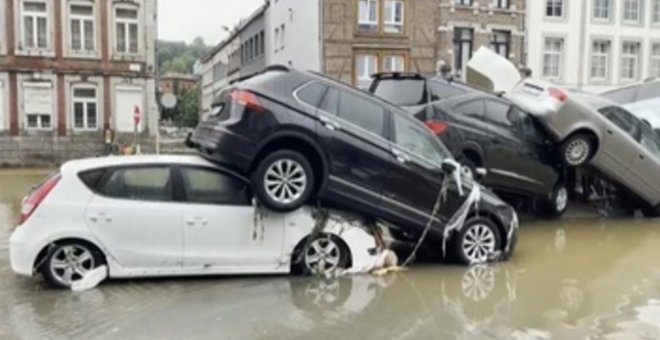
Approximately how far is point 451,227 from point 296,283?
2065mm

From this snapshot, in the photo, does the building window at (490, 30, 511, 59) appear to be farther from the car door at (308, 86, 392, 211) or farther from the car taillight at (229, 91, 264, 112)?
the car taillight at (229, 91, 264, 112)

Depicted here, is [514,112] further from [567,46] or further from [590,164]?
[567,46]

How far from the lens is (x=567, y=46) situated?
31594 millimetres

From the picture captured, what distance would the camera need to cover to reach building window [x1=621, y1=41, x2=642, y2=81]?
32750 mm

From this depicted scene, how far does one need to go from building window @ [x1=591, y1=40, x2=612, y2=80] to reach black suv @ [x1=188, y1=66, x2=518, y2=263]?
87.9 ft

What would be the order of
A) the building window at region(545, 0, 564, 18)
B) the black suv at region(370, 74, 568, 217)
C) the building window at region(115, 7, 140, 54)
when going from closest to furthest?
the black suv at region(370, 74, 568, 217)
the building window at region(115, 7, 140, 54)
the building window at region(545, 0, 564, 18)

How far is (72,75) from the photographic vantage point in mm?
28219

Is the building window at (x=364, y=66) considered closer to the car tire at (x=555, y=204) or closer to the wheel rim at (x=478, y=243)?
the car tire at (x=555, y=204)

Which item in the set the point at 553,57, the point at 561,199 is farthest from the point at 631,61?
the point at 561,199

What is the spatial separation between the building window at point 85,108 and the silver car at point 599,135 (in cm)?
2097

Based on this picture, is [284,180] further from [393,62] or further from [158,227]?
[393,62]

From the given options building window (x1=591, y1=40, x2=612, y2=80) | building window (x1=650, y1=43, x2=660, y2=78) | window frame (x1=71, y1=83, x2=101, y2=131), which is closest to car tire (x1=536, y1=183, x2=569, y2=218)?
window frame (x1=71, y1=83, x2=101, y2=131)

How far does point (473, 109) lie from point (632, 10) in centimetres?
2633

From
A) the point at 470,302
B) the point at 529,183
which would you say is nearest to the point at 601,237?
the point at 529,183
